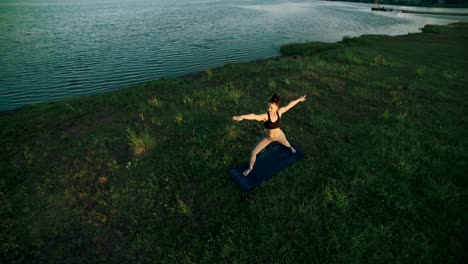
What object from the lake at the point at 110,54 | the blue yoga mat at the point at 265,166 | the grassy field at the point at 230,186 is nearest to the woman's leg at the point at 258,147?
the blue yoga mat at the point at 265,166

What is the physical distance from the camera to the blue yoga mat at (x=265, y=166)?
20.2 ft

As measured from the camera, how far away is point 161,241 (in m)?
4.93

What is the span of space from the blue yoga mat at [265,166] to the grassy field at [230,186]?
268 millimetres

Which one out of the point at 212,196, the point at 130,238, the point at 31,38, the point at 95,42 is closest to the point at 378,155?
the point at 212,196

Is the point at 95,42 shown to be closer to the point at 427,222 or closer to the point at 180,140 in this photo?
the point at 180,140

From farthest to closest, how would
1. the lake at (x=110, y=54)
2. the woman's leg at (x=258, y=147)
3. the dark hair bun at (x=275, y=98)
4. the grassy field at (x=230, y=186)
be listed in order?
the lake at (x=110, y=54) < the woman's leg at (x=258, y=147) < the dark hair bun at (x=275, y=98) < the grassy field at (x=230, y=186)

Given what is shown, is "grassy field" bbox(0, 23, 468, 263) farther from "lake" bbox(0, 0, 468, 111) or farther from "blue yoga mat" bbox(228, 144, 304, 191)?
"lake" bbox(0, 0, 468, 111)

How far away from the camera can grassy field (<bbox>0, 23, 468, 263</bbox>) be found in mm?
4727

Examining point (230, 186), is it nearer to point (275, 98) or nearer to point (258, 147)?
point (258, 147)

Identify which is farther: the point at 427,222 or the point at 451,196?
the point at 451,196

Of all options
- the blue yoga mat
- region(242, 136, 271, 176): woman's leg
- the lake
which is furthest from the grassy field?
the lake

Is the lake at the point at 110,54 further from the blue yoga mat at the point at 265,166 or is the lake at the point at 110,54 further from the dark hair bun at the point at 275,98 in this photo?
the dark hair bun at the point at 275,98

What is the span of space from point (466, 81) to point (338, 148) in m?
15.4

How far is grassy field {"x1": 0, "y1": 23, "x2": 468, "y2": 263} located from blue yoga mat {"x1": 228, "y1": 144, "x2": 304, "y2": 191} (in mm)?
268
